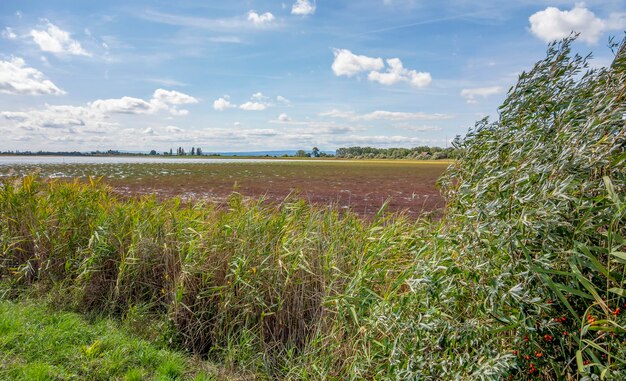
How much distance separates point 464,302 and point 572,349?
2.37 ft

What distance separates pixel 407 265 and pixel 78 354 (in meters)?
3.77

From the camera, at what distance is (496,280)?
7.73 ft

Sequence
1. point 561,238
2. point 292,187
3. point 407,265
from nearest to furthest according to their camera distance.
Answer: point 561,238 → point 407,265 → point 292,187

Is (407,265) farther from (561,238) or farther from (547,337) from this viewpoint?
(561,238)

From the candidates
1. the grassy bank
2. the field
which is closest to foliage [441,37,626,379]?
the grassy bank

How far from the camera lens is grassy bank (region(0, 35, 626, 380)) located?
235 centimetres

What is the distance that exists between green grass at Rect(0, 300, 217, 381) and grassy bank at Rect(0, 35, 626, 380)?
0.44 metres

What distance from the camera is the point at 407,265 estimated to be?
385 centimetres

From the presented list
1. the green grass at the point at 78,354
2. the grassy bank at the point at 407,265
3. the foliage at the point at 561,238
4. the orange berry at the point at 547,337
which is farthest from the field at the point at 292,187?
the green grass at the point at 78,354

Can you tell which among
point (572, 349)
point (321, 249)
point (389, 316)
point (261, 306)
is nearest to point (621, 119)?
point (572, 349)

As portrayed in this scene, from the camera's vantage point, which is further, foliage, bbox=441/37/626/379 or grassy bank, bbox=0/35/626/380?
grassy bank, bbox=0/35/626/380

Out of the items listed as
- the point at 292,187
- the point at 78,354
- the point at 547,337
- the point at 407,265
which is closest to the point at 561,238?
the point at 547,337

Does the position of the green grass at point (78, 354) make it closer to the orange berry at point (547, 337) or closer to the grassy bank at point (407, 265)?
the grassy bank at point (407, 265)

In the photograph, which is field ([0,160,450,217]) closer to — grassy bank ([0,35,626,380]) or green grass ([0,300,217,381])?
grassy bank ([0,35,626,380])
